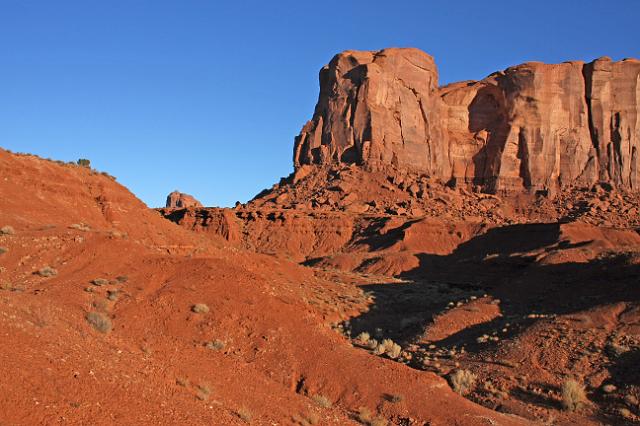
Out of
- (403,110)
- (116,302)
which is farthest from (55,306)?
(403,110)

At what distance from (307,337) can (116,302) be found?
4.80 meters

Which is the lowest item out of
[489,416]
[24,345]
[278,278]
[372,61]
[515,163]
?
[489,416]

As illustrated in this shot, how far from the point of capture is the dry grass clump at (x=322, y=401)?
1332cm

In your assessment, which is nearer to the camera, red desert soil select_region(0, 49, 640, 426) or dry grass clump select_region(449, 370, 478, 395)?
red desert soil select_region(0, 49, 640, 426)

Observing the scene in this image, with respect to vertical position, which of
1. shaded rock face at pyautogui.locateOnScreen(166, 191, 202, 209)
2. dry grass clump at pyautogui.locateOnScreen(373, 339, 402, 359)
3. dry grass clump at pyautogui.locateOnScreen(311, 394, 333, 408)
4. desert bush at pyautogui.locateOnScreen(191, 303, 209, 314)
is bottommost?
dry grass clump at pyautogui.locateOnScreen(311, 394, 333, 408)

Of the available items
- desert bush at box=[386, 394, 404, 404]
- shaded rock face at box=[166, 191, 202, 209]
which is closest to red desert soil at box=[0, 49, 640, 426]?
desert bush at box=[386, 394, 404, 404]

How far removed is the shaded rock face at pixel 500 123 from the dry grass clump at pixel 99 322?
59.8 metres

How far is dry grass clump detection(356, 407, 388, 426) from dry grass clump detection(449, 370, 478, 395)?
15.2ft

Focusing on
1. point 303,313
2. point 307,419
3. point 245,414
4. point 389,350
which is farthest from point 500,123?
point 245,414

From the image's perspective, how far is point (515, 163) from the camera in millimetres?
79188

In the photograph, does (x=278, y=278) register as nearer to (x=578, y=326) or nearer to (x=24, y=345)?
(x=578, y=326)

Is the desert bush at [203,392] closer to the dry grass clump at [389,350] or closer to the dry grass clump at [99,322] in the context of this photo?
the dry grass clump at [99,322]

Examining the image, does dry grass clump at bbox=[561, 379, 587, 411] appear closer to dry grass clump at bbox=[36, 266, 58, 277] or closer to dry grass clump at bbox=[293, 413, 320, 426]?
dry grass clump at bbox=[293, 413, 320, 426]

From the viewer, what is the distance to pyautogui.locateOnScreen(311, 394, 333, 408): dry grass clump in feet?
43.7
